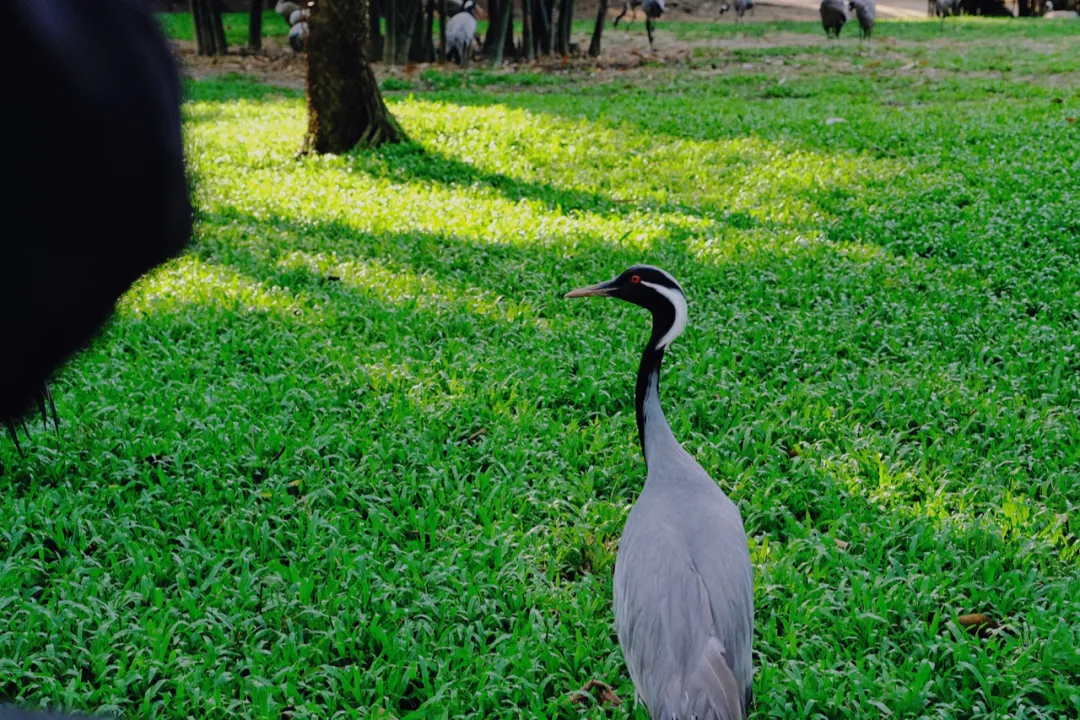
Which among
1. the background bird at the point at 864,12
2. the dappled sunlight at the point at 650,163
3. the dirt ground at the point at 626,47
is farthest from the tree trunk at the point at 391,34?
the background bird at the point at 864,12

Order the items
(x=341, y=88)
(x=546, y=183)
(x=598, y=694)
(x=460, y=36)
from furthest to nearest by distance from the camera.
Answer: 1. (x=460, y=36)
2. (x=341, y=88)
3. (x=546, y=183)
4. (x=598, y=694)

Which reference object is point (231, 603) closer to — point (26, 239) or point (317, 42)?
point (26, 239)

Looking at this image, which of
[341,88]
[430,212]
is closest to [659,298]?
[430,212]

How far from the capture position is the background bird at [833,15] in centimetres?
1922

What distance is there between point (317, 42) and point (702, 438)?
6340 millimetres

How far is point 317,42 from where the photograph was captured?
9.05 meters

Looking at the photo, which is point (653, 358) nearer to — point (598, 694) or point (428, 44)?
point (598, 694)

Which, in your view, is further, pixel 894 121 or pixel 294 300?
pixel 894 121

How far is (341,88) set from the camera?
9133 millimetres

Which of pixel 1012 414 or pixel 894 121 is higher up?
pixel 894 121

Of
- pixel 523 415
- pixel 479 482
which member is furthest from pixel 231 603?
pixel 523 415

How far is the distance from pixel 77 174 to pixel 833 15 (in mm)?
20779

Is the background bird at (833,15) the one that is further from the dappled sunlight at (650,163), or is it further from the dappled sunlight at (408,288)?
the dappled sunlight at (408,288)

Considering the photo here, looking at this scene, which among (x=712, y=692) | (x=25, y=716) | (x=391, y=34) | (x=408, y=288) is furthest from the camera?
(x=391, y=34)
